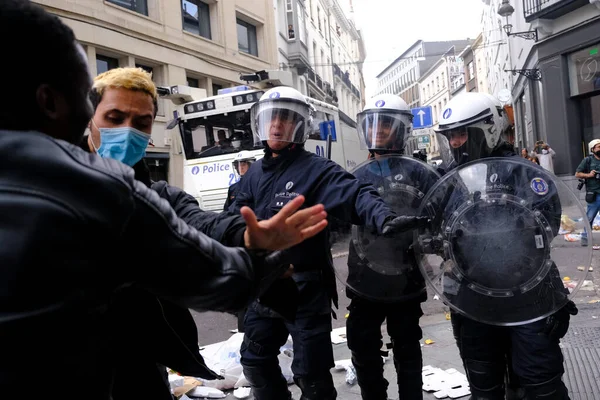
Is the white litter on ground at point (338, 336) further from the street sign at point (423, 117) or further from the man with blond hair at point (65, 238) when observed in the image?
the street sign at point (423, 117)

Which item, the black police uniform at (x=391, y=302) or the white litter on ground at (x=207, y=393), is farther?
the white litter on ground at (x=207, y=393)

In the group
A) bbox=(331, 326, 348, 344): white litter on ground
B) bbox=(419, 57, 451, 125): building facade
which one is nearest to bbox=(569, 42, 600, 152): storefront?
bbox=(331, 326, 348, 344): white litter on ground

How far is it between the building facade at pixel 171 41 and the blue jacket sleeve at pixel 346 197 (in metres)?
11.7

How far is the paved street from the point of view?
11.7ft

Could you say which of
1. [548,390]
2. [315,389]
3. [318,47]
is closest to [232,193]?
[315,389]

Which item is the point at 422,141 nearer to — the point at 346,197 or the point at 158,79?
the point at 158,79

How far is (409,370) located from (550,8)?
13.4 meters

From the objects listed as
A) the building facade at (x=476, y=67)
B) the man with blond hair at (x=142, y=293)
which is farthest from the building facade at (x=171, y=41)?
the building facade at (x=476, y=67)

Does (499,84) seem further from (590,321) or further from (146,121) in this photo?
(146,121)

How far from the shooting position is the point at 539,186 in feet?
8.34

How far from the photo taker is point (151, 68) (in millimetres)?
16422

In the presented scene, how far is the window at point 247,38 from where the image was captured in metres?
21.1

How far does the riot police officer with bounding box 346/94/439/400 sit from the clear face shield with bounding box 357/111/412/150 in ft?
0.37

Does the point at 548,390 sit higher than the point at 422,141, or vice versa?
the point at 422,141
